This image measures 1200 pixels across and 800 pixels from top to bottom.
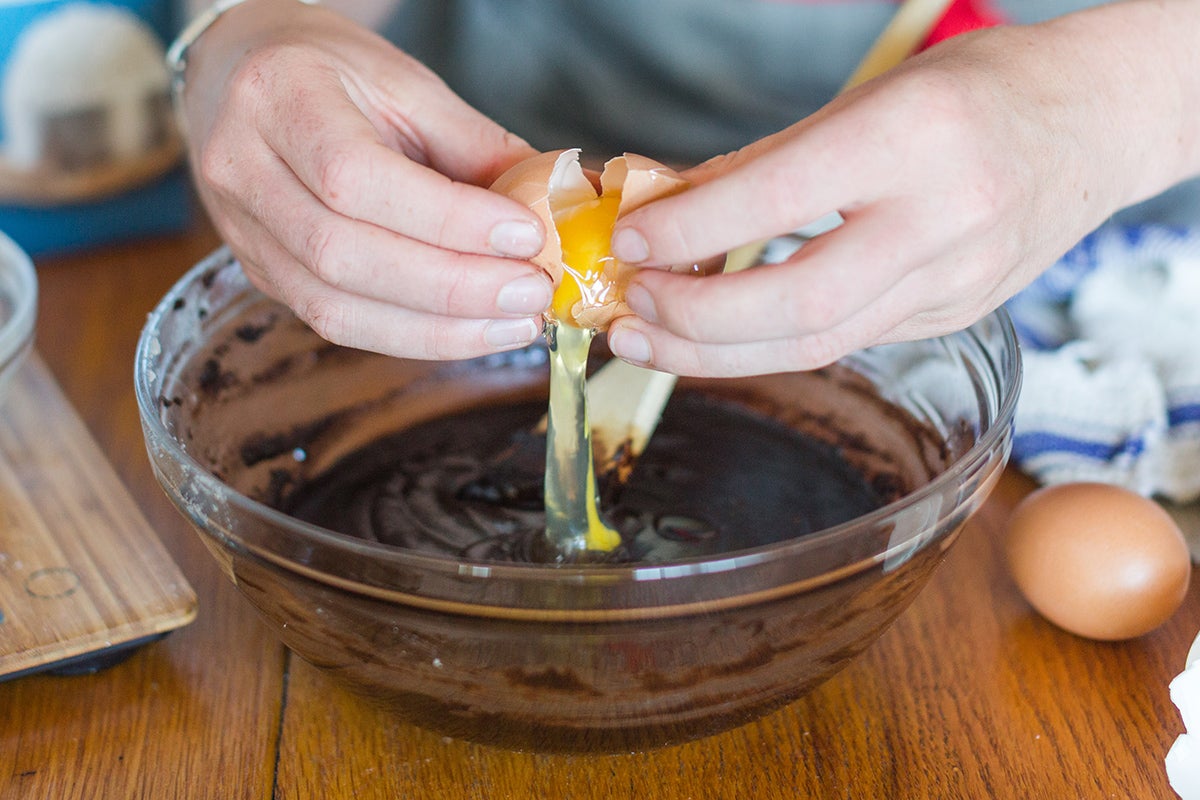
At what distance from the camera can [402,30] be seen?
65.0 inches

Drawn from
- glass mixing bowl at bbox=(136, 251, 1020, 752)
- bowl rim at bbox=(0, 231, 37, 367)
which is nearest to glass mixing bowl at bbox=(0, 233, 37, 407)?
→ bowl rim at bbox=(0, 231, 37, 367)

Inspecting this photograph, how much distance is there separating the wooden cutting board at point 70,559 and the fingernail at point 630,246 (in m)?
0.37

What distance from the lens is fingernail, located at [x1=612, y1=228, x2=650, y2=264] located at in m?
0.57

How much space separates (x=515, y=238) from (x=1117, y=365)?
23.4 inches

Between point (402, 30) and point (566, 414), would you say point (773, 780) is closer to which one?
point (566, 414)

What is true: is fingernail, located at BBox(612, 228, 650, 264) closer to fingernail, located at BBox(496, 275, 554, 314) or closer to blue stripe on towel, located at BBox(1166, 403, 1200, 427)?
fingernail, located at BBox(496, 275, 554, 314)

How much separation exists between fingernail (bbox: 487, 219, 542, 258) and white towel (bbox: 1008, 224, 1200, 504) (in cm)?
49

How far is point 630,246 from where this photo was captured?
57cm

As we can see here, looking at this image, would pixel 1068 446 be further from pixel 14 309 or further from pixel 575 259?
pixel 14 309

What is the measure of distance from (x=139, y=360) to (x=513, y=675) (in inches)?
13.1

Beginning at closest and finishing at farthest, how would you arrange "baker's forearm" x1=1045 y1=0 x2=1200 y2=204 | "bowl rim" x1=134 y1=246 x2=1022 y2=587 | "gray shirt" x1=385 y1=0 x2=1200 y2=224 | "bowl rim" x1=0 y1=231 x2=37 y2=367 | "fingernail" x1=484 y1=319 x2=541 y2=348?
"bowl rim" x1=134 y1=246 x2=1022 y2=587, "fingernail" x1=484 y1=319 x2=541 y2=348, "baker's forearm" x1=1045 y1=0 x2=1200 y2=204, "bowl rim" x1=0 y1=231 x2=37 y2=367, "gray shirt" x1=385 y1=0 x2=1200 y2=224

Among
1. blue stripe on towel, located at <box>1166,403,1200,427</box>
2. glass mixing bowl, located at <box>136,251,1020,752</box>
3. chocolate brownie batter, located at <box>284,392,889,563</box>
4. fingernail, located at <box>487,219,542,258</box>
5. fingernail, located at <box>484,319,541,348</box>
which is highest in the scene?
fingernail, located at <box>487,219,542,258</box>

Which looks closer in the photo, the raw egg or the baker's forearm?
the raw egg

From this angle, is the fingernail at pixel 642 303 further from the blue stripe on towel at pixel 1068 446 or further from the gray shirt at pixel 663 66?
the gray shirt at pixel 663 66
